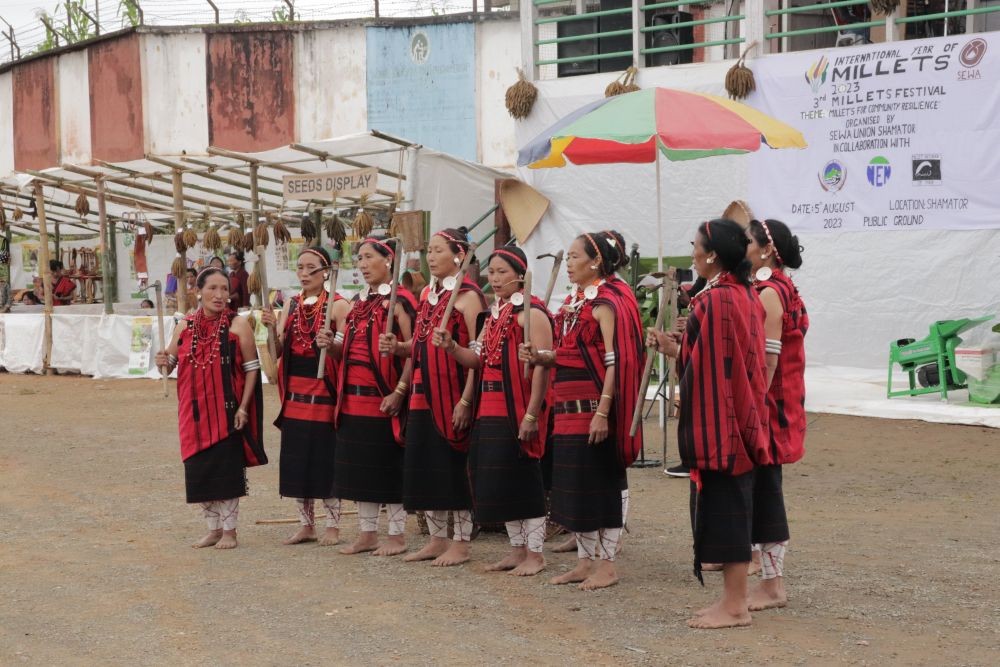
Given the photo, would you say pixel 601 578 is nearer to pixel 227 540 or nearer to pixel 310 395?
pixel 310 395

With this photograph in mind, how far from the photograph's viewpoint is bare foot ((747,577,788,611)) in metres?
4.88

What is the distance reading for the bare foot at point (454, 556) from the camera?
585 centimetres

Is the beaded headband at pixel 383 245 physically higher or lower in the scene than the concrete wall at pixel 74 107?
lower

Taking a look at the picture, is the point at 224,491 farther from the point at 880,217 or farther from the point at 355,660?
the point at 880,217

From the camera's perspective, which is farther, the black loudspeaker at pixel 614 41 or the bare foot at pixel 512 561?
the black loudspeaker at pixel 614 41

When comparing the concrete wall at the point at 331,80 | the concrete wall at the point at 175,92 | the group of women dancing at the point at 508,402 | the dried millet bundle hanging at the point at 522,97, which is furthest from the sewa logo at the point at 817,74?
the concrete wall at the point at 175,92

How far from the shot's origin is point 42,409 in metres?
13.2

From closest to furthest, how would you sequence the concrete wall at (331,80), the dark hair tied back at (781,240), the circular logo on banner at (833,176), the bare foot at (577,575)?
the dark hair tied back at (781,240), the bare foot at (577,575), the circular logo on banner at (833,176), the concrete wall at (331,80)

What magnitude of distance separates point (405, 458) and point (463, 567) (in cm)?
59

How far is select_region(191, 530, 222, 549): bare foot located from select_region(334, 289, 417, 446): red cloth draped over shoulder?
93 centimetres

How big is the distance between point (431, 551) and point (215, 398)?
1.38 metres

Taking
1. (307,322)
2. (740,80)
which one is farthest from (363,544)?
(740,80)

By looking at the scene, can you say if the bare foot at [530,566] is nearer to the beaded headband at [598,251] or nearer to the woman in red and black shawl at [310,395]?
the woman in red and black shawl at [310,395]

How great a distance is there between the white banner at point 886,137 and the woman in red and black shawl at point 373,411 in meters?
7.08
